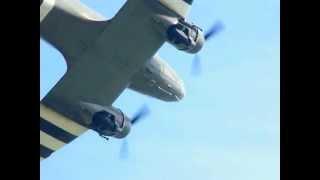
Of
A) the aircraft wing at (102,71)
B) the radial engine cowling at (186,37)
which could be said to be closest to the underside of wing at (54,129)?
the aircraft wing at (102,71)

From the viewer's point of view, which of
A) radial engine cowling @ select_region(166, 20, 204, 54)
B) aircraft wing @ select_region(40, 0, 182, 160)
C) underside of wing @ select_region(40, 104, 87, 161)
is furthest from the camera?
underside of wing @ select_region(40, 104, 87, 161)

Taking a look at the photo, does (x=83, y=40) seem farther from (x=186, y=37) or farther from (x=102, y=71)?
(x=186, y=37)

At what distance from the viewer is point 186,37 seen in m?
16.5

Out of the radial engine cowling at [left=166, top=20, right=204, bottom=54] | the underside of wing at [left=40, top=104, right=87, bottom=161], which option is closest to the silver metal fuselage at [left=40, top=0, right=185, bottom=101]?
the radial engine cowling at [left=166, top=20, right=204, bottom=54]

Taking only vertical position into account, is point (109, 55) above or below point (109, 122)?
above

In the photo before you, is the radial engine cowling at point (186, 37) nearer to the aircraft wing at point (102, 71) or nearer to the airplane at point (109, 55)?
the airplane at point (109, 55)

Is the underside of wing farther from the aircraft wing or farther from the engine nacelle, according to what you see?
the engine nacelle

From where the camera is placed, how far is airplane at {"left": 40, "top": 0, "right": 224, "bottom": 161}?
17547 millimetres

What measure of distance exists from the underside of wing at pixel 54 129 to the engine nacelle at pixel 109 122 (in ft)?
3.15

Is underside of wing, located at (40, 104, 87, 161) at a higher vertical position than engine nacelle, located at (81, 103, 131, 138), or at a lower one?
lower

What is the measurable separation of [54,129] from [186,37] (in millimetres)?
5419

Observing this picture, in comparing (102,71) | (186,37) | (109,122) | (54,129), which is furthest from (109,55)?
(54,129)
